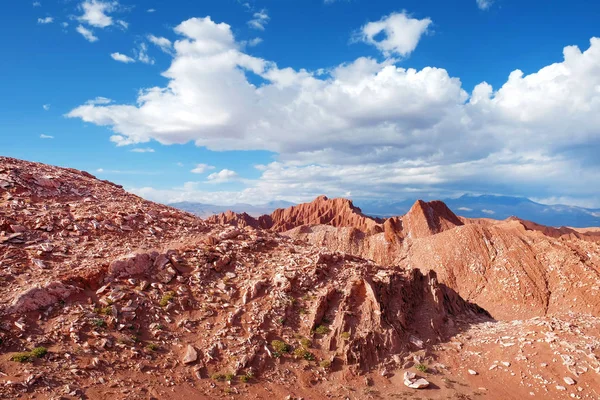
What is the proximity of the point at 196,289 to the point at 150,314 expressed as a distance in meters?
2.63

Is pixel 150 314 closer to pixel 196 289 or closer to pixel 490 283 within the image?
pixel 196 289

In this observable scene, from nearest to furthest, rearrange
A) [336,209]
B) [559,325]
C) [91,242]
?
[91,242], [559,325], [336,209]

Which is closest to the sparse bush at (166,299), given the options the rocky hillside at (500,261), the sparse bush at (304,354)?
the sparse bush at (304,354)

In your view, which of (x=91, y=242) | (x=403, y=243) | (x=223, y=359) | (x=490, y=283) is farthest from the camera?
(x=403, y=243)

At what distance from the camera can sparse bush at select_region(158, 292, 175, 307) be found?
18250 millimetres

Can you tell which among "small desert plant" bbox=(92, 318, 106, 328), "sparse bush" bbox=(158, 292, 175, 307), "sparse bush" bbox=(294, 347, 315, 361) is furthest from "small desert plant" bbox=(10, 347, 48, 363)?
"sparse bush" bbox=(294, 347, 315, 361)

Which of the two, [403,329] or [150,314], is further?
[403,329]

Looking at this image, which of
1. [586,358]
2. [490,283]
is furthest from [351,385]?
[490,283]

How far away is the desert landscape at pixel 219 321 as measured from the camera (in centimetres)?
1509

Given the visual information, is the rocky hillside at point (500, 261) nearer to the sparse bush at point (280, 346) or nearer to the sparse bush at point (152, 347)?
the sparse bush at point (280, 346)

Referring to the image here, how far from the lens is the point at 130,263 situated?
19.3m

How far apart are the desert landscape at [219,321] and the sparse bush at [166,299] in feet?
0.17

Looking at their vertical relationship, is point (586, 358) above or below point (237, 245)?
below

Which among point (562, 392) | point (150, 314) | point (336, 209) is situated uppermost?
point (336, 209)
